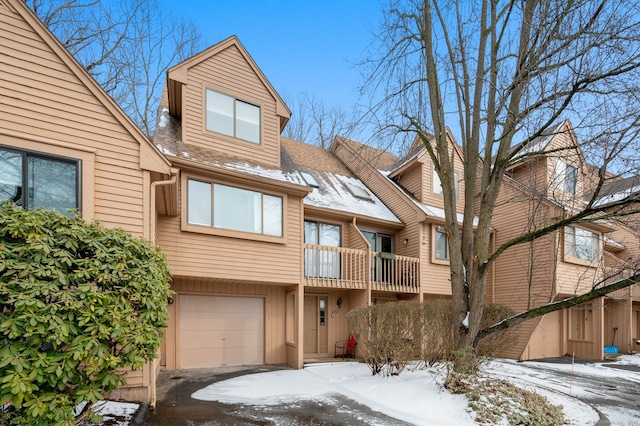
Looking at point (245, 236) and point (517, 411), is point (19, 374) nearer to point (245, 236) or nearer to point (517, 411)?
point (245, 236)

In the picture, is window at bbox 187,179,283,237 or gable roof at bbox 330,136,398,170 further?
gable roof at bbox 330,136,398,170

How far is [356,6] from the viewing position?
31.4 feet

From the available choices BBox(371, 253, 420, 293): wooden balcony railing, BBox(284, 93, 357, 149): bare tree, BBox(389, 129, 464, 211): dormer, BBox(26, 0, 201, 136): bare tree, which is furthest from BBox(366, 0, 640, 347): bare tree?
BBox(284, 93, 357, 149): bare tree

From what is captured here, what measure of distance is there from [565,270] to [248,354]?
12392 mm

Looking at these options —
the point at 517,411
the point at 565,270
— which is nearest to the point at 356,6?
the point at 517,411

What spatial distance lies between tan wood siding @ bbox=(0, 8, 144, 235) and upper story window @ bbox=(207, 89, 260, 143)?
403cm

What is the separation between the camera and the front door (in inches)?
497

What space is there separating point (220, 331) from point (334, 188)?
22.2ft

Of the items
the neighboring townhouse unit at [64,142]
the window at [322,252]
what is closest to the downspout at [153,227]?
the neighboring townhouse unit at [64,142]

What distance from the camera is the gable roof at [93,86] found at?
5871 millimetres

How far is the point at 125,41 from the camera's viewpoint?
1552 centimetres

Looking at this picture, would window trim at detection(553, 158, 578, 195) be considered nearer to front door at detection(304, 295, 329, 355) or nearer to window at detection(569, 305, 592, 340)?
window at detection(569, 305, 592, 340)

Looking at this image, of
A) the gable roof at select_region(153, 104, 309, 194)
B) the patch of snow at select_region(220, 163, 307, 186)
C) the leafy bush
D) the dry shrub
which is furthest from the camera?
the patch of snow at select_region(220, 163, 307, 186)

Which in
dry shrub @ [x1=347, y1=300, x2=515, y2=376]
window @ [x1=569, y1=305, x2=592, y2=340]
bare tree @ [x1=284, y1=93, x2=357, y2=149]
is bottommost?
window @ [x1=569, y1=305, x2=592, y2=340]
